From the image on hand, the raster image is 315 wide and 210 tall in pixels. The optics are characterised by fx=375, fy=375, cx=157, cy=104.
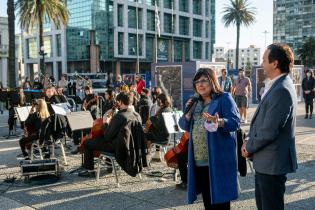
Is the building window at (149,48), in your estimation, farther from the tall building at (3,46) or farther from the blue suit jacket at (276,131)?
the blue suit jacket at (276,131)

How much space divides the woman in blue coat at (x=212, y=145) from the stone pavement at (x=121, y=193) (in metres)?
1.46

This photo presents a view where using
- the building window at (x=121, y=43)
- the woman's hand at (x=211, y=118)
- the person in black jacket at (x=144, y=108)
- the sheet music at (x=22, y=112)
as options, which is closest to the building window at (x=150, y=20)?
the building window at (x=121, y=43)

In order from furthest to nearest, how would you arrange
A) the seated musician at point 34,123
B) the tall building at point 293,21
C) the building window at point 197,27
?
the tall building at point 293,21
the building window at point 197,27
the seated musician at point 34,123

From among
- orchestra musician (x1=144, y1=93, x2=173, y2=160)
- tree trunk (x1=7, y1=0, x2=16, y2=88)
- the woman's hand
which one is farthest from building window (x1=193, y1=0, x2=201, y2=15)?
the woman's hand

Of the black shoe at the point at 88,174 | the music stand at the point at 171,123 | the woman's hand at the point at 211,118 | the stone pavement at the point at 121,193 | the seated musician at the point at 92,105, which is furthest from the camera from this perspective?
the seated musician at the point at 92,105

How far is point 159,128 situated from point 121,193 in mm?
1969

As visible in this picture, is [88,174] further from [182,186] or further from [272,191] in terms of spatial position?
[272,191]

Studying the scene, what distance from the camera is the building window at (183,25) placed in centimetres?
6781

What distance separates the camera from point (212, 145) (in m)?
3.58

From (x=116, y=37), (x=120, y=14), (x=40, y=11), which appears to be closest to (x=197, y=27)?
(x=120, y=14)

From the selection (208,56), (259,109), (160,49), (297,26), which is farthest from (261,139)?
(297,26)

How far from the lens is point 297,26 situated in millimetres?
130500

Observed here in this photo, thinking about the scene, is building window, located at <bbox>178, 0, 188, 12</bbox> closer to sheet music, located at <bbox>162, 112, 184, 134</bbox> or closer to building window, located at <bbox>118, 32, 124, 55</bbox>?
building window, located at <bbox>118, 32, 124, 55</bbox>

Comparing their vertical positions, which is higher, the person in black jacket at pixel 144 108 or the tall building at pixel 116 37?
the tall building at pixel 116 37
